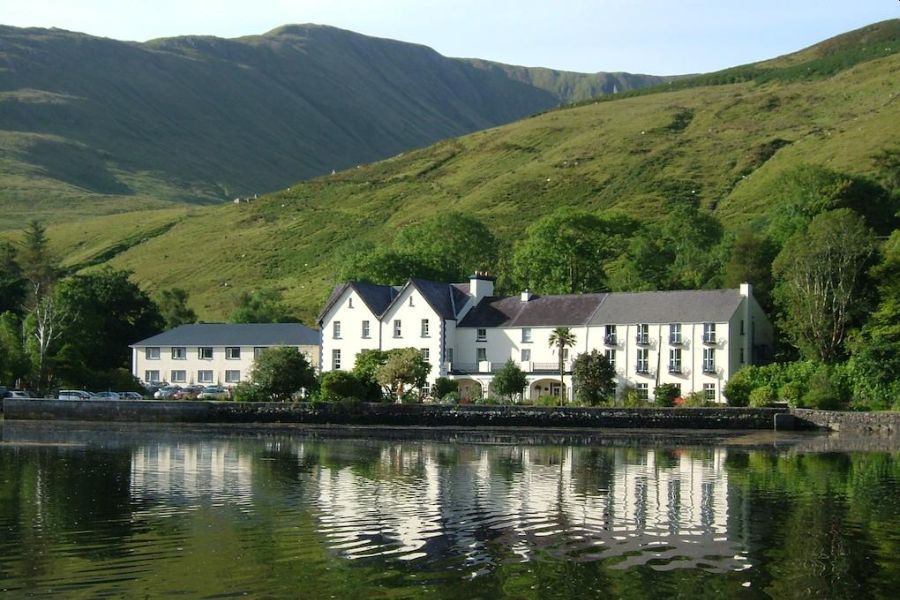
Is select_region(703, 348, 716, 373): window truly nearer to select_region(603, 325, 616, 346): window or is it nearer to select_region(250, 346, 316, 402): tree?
select_region(603, 325, 616, 346): window

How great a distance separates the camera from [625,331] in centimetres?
8581

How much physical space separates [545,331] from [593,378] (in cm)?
1030

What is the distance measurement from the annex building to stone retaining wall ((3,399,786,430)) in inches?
749

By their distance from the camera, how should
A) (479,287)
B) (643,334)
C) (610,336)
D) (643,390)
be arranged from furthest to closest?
(479,287), (610,336), (643,334), (643,390)

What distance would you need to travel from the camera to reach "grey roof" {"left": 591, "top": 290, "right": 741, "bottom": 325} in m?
83.3

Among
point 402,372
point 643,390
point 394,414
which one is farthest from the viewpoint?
point 643,390

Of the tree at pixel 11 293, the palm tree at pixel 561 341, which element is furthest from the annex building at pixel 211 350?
the palm tree at pixel 561 341

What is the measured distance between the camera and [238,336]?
10400 cm

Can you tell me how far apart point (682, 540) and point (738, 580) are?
16.3 feet

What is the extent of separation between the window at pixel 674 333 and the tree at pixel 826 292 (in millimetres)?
6911

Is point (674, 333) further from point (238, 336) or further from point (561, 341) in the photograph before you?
point (238, 336)

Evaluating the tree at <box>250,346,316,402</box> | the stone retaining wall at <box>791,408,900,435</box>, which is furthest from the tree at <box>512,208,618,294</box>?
the stone retaining wall at <box>791,408,900,435</box>

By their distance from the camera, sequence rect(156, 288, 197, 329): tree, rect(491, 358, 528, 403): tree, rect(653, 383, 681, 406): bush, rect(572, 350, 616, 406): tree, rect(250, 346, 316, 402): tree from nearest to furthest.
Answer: rect(653, 383, 681, 406): bush
rect(572, 350, 616, 406): tree
rect(491, 358, 528, 403): tree
rect(250, 346, 316, 402): tree
rect(156, 288, 197, 329): tree

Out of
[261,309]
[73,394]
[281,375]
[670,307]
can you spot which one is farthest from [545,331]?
[261,309]
